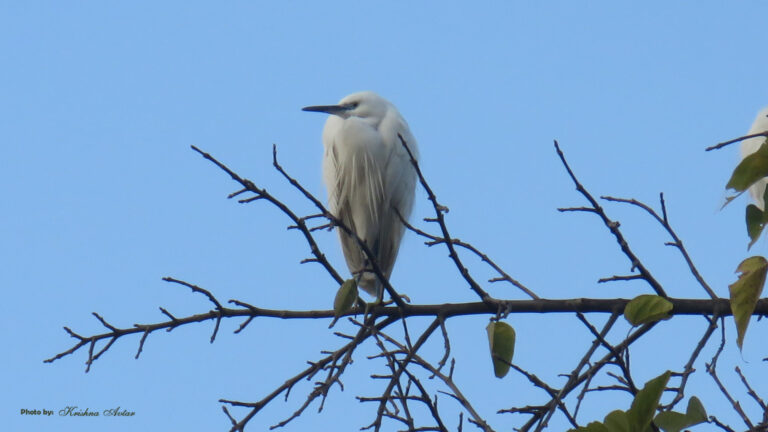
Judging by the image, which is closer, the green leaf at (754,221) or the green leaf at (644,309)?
the green leaf at (754,221)

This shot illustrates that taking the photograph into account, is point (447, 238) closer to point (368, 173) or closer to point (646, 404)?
point (646, 404)

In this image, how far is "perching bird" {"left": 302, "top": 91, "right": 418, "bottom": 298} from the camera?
4.96m

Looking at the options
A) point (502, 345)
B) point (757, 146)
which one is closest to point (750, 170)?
point (502, 345)

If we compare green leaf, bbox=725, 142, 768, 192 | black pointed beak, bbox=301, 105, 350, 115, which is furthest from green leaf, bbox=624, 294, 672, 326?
black pointed beak, bbox=301, 105, 350, 115

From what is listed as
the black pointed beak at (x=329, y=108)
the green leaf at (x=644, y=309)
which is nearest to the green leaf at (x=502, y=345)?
the green leaf at (x=644, y=309)

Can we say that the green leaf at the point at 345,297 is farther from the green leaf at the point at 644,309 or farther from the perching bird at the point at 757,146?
the perching bird at the point at 757,146

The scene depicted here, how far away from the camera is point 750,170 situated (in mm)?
1269

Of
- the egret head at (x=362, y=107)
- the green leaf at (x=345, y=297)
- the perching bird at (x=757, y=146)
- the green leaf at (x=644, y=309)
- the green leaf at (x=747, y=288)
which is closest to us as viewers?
the green leaf at (x=747, y=288)

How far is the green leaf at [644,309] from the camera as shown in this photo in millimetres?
1546

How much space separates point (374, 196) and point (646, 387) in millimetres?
3804

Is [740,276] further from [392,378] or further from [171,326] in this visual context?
[171,326]

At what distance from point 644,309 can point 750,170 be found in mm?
365

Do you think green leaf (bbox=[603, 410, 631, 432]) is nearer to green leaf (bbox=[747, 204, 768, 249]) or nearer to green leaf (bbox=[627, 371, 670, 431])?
green leaf (bbox=[627, 371, 670, 431])

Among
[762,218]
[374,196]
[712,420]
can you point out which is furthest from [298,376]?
[374,196]
